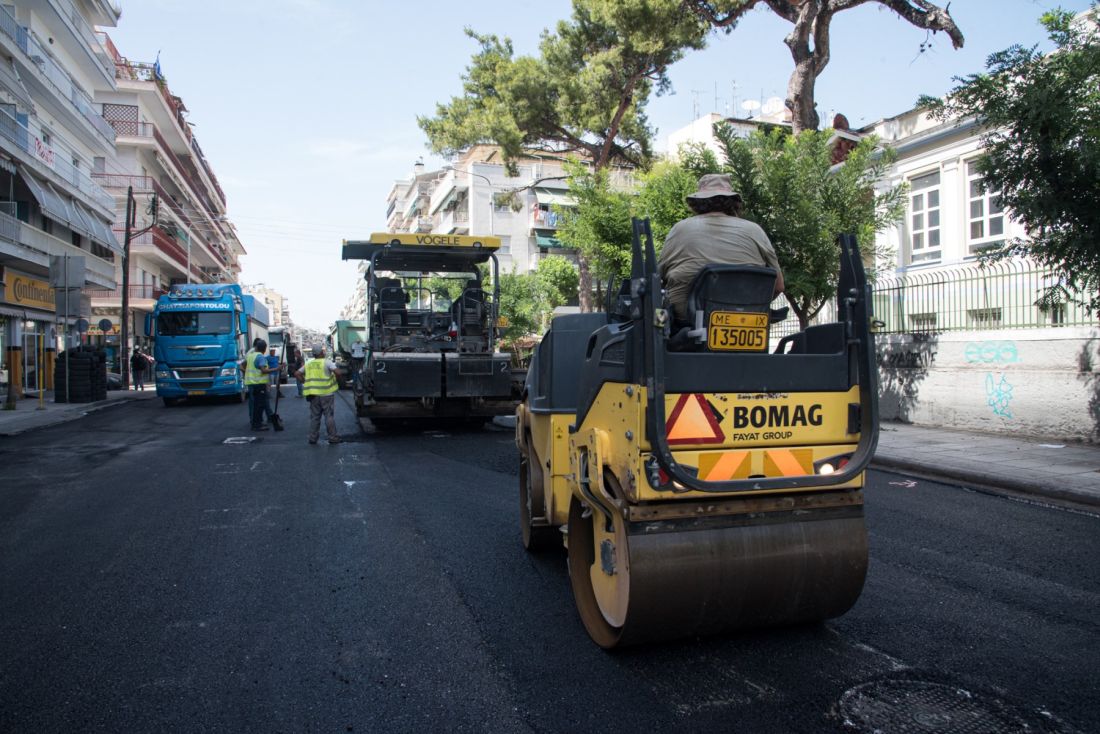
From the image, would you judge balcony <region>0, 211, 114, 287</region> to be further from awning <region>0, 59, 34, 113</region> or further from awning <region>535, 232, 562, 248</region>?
awning <region>535, 232, 562, 248</region>

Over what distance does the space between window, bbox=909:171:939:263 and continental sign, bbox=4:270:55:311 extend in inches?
924

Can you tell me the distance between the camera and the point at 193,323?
19781mm

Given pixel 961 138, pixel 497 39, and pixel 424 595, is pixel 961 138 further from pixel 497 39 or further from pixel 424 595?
pixel 424 595

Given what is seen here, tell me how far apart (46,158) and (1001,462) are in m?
28.1

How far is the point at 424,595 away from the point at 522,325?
3471 cm

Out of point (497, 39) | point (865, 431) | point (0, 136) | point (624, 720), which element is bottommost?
point (624, 720)

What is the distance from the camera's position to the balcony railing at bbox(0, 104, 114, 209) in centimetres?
2117

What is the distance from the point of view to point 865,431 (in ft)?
11.0

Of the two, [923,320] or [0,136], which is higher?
[0,136]

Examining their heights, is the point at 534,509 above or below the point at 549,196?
below

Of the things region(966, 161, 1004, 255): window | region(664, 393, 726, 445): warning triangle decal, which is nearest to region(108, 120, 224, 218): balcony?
region(966, 161, 1004, 255): window

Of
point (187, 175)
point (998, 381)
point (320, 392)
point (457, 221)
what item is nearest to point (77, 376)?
point (320, 392)

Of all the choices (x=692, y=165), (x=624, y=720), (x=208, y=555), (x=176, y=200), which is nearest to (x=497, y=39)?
(x=692, y=165)

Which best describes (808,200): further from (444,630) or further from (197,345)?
(197,345)
